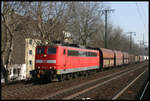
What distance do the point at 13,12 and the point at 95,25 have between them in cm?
2209

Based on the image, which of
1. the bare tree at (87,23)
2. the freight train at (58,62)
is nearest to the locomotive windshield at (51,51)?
the freight train at (58,62)

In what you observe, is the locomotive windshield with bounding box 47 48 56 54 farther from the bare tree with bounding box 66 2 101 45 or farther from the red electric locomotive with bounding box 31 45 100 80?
the bare tree with bounding box 66 2 101 45

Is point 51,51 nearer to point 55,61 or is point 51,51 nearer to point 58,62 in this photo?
point 55,61

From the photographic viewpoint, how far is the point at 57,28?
74.6ft

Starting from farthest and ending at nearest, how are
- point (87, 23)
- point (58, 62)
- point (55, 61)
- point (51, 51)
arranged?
point (87, 23) < point (51, 51) < point (58, 62) < point (55, 61)

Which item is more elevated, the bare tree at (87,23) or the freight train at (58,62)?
the bare tree at (87,23)

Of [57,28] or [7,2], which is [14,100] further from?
[57,28]

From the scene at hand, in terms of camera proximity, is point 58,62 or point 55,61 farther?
point 58,62

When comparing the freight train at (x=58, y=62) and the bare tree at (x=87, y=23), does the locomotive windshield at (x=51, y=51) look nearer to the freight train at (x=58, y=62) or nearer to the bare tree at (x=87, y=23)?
the freight train at (x=58, y=62)

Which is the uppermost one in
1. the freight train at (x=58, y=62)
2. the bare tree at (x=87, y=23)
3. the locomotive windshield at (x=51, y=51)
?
the bare tree at (x=87, y=23)

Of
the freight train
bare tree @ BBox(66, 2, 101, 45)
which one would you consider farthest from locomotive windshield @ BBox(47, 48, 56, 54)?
bare tree @ BBox(66, 2, 101, 45)

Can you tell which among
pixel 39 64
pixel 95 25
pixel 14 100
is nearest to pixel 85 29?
pixel 95 25

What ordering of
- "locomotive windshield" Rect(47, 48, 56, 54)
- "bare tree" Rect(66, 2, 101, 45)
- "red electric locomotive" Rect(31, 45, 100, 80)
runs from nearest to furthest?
"red electric locomotive" Rect(31, 45, 100, 80)
"locomotive windshield" Rect(47, 48, 56, 54)
"bare tree" Rect(66, 2, 101, 45)

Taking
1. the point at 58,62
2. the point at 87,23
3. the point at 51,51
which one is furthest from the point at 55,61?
the point at 87,23
